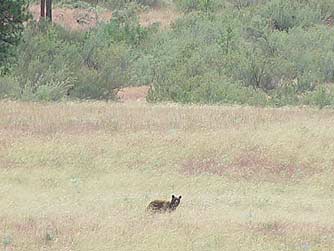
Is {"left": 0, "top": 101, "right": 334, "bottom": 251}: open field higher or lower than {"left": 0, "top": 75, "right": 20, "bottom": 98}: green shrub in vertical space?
higher

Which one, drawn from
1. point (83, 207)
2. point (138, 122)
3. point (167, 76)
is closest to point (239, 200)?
point (83, 207)

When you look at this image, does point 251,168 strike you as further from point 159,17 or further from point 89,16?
point 159,17

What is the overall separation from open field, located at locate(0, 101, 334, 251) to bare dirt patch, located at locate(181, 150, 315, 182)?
2 centimetres

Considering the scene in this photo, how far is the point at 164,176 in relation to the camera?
14711 mm

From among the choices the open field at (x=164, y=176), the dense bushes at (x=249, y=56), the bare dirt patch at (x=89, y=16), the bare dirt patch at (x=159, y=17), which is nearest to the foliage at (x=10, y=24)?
the open field at (x=164, y=176)

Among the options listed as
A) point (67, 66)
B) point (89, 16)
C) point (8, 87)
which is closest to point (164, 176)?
point (8, 87)

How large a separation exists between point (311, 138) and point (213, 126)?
7.08 feet

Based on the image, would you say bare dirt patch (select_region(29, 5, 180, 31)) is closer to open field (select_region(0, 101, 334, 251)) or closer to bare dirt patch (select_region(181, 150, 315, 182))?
open field (select_region(0, 101, 334, 251))

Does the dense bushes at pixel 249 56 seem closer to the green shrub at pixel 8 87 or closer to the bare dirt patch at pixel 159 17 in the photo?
the bare dirt patch at pixel 159 17

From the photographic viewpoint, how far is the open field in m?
10.1

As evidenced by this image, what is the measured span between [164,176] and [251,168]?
178 centimetres

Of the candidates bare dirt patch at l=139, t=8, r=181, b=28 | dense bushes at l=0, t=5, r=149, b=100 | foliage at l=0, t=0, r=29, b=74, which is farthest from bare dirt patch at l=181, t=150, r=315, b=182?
bare dirt patch at l=139, t=8, r=181, b=28

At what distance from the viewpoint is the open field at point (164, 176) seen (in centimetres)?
1012

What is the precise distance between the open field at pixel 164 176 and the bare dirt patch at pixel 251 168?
0.07 ft
